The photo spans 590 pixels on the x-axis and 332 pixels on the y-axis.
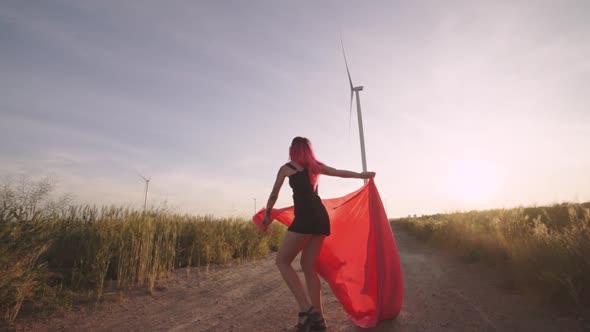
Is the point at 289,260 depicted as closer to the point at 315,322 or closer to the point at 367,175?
the point at 315,322

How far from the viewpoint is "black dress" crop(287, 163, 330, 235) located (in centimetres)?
323

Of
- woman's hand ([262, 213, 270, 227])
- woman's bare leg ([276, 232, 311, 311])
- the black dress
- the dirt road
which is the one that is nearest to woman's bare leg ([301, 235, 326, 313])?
woman's bare leg ([276, 232, 311, 311])

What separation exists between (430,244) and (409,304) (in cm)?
895

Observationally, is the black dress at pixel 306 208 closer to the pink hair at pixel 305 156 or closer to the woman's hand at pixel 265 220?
the pink hair at pixel 305 156

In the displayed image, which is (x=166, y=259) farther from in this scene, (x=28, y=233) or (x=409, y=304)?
(x=409, y=304)

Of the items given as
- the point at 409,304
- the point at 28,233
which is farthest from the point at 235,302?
the point at 28,233

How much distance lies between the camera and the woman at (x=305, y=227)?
10.3 ft

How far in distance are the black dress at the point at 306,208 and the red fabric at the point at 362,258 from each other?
2.14 ft

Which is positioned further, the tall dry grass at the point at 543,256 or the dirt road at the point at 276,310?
the tall dry grass at the point at 543,256

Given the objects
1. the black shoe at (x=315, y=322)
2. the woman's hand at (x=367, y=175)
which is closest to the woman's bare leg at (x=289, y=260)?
the black shoe at (x=315, y=322)

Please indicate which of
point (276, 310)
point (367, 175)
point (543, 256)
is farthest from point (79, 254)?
point (543, 256)

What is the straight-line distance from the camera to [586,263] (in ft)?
12.7

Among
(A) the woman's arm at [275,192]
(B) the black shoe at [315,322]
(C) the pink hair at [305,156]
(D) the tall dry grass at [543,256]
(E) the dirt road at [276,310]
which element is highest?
(C) the pink hair at [305,156]

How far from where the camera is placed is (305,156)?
3.43 meters
